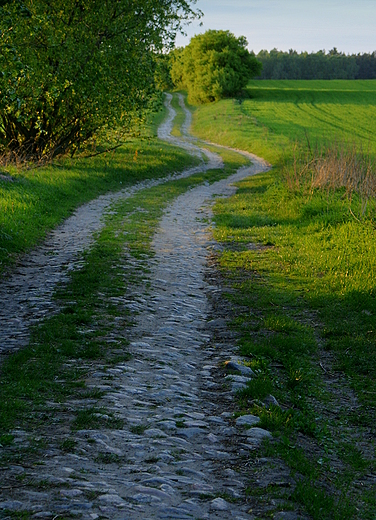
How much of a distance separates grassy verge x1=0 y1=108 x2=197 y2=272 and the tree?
186 ft

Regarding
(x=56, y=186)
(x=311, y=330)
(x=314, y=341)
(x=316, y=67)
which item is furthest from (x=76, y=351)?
(x=316, y=67)

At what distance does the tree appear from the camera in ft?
290

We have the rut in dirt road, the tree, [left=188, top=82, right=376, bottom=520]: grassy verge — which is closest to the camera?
[left=188, top=82, right=376, bottom=520]: grassy verge

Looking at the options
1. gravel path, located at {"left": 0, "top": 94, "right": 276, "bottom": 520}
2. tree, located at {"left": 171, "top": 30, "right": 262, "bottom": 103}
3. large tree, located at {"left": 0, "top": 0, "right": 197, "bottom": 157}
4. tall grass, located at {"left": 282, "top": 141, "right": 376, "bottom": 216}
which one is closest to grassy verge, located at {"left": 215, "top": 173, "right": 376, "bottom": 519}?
gravel path, located at {"left": 0, "top": 94, "right": 276, "bottom": 520}

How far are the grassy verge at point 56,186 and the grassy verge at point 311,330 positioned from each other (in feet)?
16.9

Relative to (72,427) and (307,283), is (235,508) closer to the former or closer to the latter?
(72,427)

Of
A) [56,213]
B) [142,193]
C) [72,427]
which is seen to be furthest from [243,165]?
[72,427]

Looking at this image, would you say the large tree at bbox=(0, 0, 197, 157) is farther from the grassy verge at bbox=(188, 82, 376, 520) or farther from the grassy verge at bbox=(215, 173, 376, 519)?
the grassy verge at bbox=(215, 173, 376, 519)

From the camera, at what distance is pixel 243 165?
38.8m

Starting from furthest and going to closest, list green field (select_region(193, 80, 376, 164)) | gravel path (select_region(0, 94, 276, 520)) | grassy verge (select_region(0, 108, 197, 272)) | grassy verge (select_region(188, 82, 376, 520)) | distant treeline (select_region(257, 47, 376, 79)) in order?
distant treeline (select_region(257, 47, 376, 79)) → green field (select_region(193, 80, 376, 164)) → grassy verge (select_region(0, 108, 197, 272)) → grassy verge (select_region(188, 82, 376, 520)) → gravel path (select_region(0, 94, 276, 520))

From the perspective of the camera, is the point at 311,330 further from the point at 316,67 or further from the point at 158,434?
the point at 316,67

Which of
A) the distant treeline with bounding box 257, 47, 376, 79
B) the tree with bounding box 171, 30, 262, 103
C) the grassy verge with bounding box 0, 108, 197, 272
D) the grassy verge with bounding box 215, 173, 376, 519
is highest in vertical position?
the distant treeline with bounding box 257, 47, 376, 79

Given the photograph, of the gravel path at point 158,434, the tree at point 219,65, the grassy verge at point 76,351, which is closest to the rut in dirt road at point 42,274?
the gravel path at point 158,434

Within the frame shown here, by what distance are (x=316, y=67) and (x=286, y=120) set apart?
121295mm
